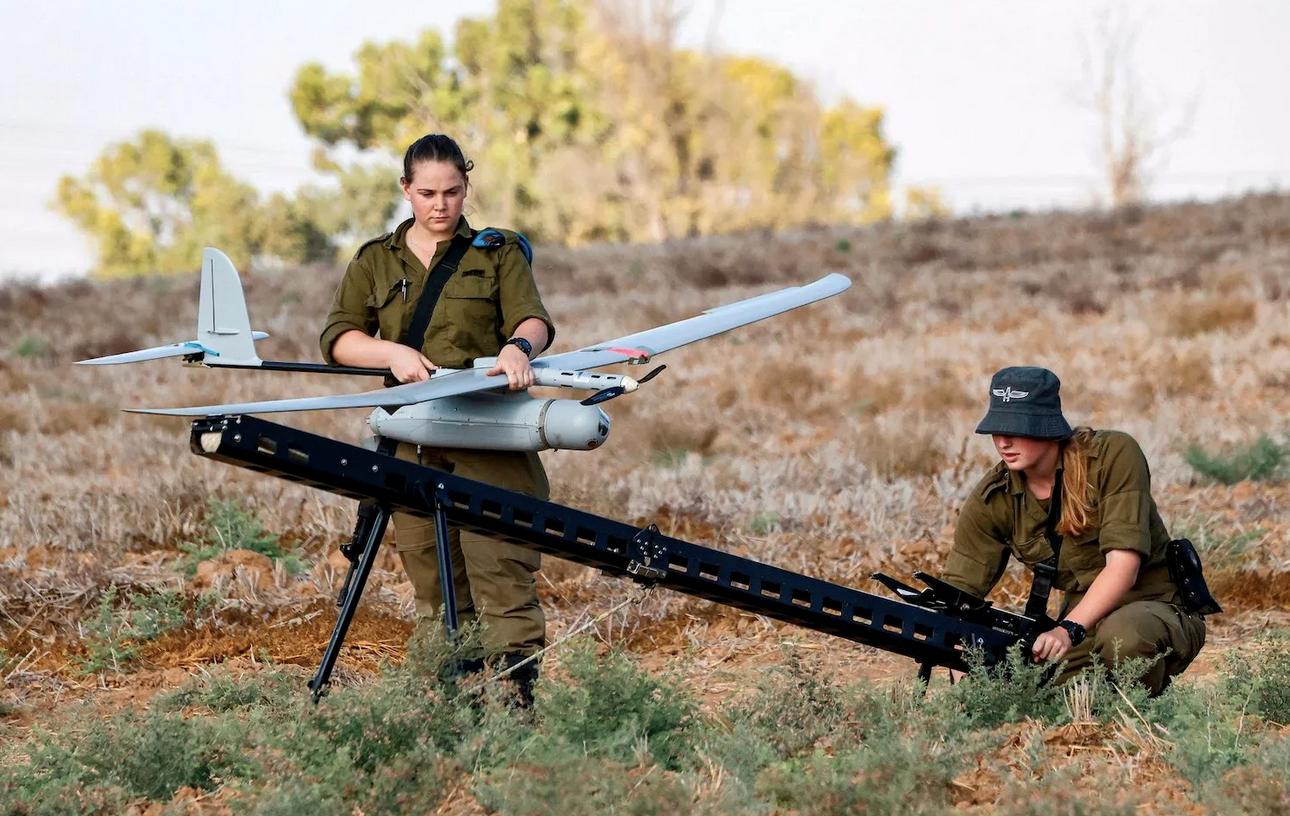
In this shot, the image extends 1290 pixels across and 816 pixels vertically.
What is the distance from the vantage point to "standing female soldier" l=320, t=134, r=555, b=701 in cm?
431

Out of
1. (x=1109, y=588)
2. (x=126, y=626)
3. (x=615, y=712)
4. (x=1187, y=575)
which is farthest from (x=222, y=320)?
(x=1187, y=575)

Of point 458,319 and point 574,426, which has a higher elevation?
point 458,319

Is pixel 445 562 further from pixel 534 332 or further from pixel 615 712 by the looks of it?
pixel 534 332

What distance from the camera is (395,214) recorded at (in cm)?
6134

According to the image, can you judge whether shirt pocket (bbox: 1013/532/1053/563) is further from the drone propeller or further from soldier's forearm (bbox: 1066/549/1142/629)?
the drone propeller

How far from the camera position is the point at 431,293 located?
4383 millimetres

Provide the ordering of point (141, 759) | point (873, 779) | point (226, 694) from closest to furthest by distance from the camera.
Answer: point (873, 779) < point (141, 759) < point (226, 694)

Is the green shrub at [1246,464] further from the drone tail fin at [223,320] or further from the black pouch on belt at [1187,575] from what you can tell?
the drone tail fin at [223,320]

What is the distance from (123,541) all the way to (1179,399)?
8970 mm

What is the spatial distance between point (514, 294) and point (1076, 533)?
201 centimetres

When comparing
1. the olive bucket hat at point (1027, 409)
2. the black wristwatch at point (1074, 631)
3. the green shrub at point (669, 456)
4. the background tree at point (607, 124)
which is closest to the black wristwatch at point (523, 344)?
the olive bucket hat at point (1027, 409)

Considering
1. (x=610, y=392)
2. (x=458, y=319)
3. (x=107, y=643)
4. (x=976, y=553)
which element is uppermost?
(x=458, y=319)

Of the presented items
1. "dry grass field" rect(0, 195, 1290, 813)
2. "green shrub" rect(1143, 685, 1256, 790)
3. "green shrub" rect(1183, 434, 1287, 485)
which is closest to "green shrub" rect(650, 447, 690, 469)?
"dry grass field" rect(0, 195, 1290, 813)

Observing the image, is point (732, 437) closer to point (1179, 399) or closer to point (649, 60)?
point (1179, 399)
